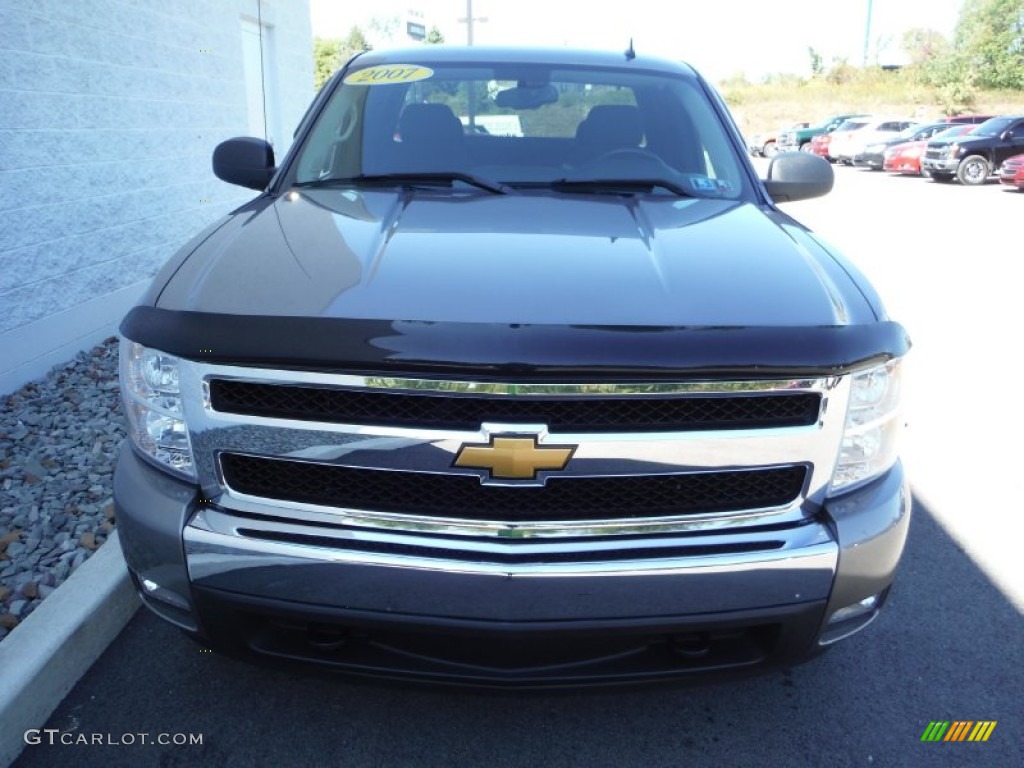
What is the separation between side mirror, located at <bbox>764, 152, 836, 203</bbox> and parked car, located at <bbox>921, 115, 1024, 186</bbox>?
2122 cm

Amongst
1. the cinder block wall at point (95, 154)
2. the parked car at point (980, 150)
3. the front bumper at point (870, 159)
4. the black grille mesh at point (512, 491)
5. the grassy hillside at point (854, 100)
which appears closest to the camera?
the black grille mesh at point (512, 491)

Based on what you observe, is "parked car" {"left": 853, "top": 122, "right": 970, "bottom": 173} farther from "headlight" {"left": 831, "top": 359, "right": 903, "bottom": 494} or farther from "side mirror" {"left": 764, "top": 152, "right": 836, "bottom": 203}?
"headlight" {"left": 831, "top": 359, "right": 903, "bottom": 494}

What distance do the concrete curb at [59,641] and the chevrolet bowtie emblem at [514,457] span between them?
1.44 meters

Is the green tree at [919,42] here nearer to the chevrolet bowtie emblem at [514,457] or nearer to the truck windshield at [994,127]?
the truck windshield at [994,127]

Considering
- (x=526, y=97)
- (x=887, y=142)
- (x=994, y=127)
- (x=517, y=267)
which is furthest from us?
(x=887, y=142)

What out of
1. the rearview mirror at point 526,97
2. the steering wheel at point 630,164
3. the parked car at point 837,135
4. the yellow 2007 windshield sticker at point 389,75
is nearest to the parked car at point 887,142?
the parked car at point 837,135

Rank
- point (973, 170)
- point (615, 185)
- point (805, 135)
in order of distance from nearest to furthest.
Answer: point (615, 185), point (973, 170), point (805, 135)

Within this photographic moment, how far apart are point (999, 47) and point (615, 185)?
2021 inches

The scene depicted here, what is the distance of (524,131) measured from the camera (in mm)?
3424

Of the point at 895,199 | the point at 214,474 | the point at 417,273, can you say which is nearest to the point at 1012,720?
the point at 417,273

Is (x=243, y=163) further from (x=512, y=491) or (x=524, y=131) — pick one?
(x=512, y=491)

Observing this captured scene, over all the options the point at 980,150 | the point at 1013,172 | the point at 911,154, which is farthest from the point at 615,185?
the point at 911,154

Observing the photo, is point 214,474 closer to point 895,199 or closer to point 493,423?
point 493,423

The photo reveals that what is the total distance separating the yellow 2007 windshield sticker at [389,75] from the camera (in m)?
3.52
